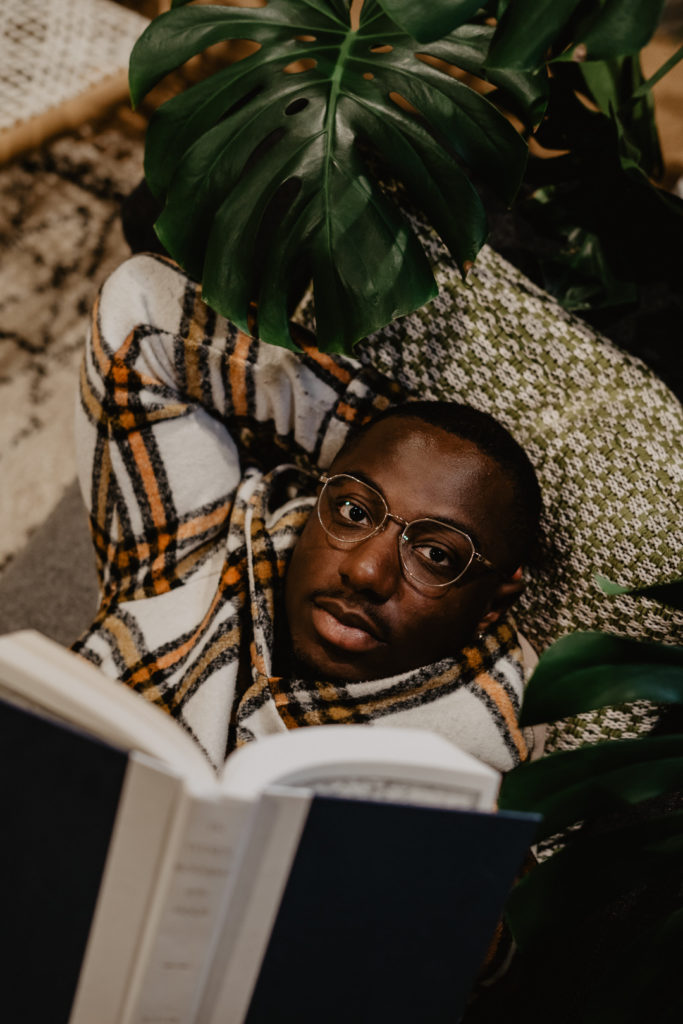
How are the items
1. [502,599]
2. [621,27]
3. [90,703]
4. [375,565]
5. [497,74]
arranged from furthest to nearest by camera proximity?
1. [502,599]
2. [375,565]
3. [497,74]
4. [621,27]
5. [90,703]

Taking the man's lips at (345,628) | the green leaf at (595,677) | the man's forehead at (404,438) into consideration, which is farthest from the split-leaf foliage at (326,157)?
the green leaf at (595,677)

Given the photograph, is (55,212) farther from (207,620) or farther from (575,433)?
(575,433)

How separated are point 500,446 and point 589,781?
47 centimetres

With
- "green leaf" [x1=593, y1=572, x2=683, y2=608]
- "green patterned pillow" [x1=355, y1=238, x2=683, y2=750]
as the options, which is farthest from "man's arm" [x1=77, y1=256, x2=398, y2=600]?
"green leaf" [x1=593, y1=572, x2=683, y2=608]

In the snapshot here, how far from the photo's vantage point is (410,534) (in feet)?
3.18

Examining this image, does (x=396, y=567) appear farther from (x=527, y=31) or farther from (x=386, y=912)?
(x=527, y=31)

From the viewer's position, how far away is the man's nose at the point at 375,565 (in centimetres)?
93

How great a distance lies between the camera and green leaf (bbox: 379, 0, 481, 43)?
0.67m

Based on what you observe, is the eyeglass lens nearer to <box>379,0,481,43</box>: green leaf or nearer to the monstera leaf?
the monstera leaf

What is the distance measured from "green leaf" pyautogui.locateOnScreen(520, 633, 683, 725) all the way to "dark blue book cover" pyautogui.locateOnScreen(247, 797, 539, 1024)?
0.44 ft

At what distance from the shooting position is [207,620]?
1072 mm

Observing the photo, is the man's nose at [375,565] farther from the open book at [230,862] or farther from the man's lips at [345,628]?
the open book at [230,862]

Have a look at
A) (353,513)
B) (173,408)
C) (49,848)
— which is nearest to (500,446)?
(353,513)

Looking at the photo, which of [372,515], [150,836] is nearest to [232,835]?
[150,836]
